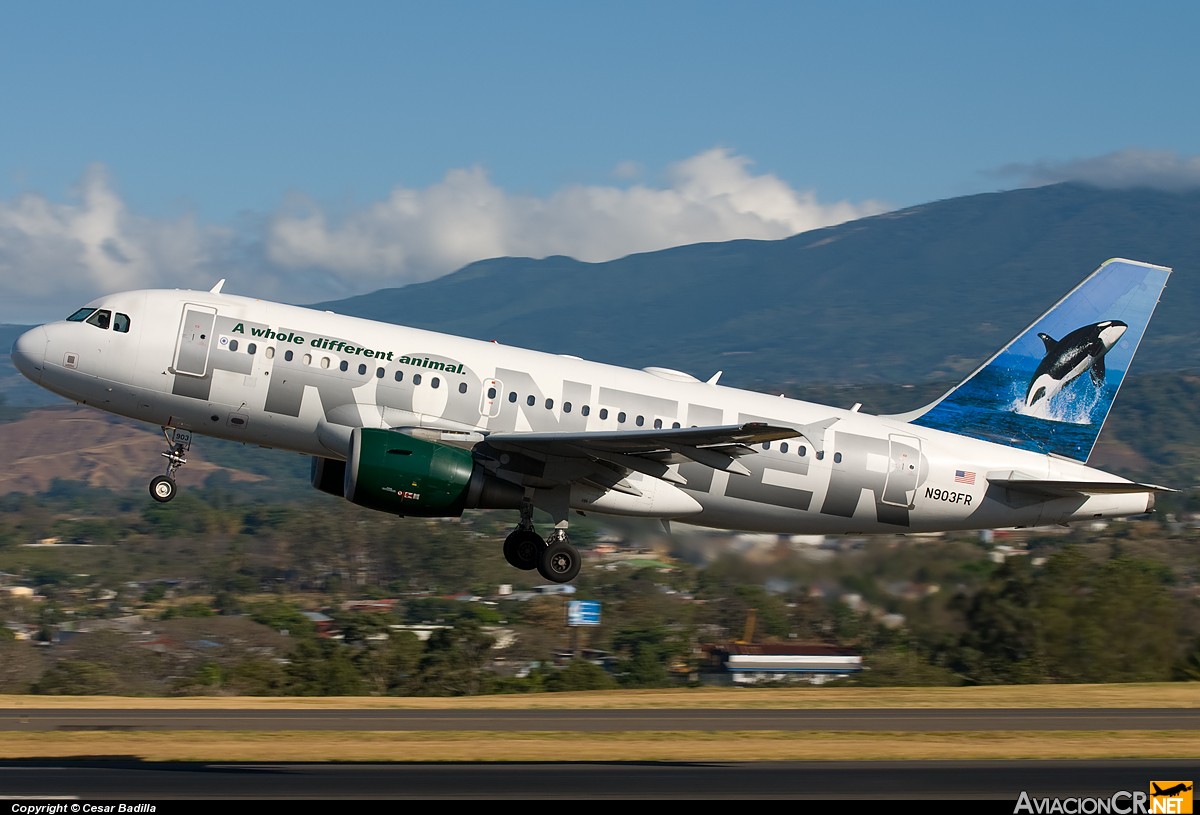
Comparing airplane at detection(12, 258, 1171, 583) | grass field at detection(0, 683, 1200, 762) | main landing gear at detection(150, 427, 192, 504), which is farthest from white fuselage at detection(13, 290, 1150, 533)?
grass field at detection(0, 683, 1200, 762)

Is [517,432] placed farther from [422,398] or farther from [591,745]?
[591,745]

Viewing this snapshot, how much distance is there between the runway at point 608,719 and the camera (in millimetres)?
33750

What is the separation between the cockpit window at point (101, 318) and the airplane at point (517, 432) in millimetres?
32

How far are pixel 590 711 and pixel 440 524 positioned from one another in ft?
240

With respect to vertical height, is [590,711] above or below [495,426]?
below

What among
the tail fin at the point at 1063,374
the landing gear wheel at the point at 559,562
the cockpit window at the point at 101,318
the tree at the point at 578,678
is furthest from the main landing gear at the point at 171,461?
the tree at the point at 578,678

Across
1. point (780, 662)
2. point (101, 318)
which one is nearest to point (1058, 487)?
point (101, 318)

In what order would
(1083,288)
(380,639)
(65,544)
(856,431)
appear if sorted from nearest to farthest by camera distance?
(856,431) < (1083,288) < (380,639) < (65,544)

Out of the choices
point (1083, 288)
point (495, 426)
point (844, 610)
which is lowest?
point (844, 610)

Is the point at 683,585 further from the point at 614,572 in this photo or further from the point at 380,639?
the point at 380,639

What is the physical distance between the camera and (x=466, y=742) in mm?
30422

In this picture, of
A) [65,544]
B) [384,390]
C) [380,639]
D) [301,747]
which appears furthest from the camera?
[65,544]

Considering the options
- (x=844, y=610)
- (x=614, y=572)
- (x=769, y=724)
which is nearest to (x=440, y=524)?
(x=614, y=572)

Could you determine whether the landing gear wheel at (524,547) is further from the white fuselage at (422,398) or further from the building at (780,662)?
the building at (780,662)
